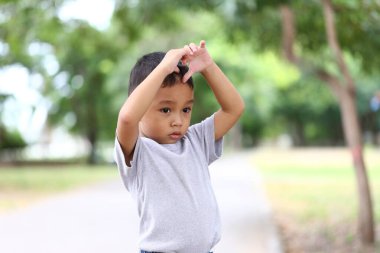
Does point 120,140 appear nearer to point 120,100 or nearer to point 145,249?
point 145,249

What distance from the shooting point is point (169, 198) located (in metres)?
2.04

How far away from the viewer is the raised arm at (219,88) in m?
2.07

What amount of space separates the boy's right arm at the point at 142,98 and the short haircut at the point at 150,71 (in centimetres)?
6

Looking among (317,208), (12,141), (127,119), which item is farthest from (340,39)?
(12,141)

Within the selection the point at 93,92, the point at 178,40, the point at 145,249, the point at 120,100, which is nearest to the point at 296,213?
the point at 145,249

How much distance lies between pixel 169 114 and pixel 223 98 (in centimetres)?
28

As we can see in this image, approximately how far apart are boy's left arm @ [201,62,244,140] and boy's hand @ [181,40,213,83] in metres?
0.04

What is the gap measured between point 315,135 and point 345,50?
2008 inches

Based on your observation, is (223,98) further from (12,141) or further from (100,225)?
(12,141)

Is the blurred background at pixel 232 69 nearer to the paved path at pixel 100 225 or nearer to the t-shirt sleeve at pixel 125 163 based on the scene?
the paved path at pixel 100 225

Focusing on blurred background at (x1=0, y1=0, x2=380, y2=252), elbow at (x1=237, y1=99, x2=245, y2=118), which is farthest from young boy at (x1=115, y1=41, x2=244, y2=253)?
blurred background at (x1=0, y1=0, x2=380, y2=252)

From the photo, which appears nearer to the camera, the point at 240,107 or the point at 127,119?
the point at 127,119

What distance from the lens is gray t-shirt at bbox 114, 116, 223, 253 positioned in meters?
2.04

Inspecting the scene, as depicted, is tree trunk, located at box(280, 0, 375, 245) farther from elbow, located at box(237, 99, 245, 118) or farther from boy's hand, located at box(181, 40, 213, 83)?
boy's hand, located at box(181, 40, 213, 83)
